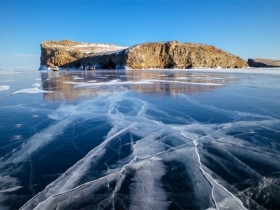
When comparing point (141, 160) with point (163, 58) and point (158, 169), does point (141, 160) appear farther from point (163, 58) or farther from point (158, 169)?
point (163, 58)

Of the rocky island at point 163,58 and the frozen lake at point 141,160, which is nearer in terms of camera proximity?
the frozen lake at point 141,160

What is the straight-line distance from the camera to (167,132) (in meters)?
4.91

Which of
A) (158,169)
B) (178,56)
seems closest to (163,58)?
(178,56)

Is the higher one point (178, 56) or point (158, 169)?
point (178, 56)

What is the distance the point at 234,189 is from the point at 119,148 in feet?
6.40

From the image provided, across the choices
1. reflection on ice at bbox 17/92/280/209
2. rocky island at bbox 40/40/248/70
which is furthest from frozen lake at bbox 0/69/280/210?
rocky island at bbox 40/40/248/70

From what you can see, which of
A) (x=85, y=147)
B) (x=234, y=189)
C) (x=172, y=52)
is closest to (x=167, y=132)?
(x=85, y=147)

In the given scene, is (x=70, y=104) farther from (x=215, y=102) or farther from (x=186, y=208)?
(x=186, y=208)

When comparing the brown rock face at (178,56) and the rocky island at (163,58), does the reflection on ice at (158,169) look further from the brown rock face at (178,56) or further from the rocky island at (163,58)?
the brown rock face at (178,56)

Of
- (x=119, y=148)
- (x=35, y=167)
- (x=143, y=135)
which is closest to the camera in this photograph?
(x=35, y=167)

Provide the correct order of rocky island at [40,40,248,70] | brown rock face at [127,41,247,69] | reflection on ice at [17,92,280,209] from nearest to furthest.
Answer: reflection on ice at [17,92,280,209] → rocky island at [40,40,248,70] → brown rock face at [127,41,247,69]

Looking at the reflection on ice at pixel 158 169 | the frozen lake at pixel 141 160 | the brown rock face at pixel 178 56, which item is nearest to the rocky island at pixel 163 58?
the brown rock face at pixel 178 56

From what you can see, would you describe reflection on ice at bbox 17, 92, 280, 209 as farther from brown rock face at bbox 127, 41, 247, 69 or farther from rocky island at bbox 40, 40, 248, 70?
brown rock face at bbox 127, 41, 247, 69

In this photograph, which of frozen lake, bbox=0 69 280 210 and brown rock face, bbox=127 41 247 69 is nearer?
frozen lake, bbox=0 69 280 210
